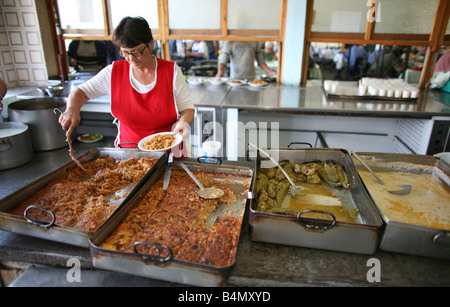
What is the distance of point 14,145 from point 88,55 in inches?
127

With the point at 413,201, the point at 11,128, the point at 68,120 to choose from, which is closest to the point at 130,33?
the point at 68,120

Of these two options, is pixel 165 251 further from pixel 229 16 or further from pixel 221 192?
pixel 229 16

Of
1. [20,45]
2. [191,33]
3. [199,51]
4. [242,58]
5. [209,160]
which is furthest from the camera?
[199,51]

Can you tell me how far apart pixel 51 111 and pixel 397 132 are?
3723 mm

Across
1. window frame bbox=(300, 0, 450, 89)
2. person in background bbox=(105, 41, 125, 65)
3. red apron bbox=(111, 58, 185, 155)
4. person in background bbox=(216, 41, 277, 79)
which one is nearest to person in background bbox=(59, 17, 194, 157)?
red apron bbox=(111, 58, 185, 155)

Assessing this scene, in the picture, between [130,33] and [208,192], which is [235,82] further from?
[208,192]

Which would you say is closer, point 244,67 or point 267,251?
point 267,251

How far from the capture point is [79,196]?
1.43 meters

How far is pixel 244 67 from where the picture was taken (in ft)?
15.0

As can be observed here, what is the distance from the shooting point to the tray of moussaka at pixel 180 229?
98 centimetres

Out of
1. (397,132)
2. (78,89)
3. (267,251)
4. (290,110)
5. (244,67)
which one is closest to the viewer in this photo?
(267,251)

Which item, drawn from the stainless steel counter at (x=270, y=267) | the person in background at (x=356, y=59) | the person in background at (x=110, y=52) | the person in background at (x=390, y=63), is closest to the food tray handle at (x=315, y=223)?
the stainless steel counter at (x=270, y=267)

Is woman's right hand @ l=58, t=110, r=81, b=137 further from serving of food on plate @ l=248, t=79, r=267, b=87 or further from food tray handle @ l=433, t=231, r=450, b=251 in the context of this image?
serving of food on plate @ l=248, t=79, r=267, b=87
